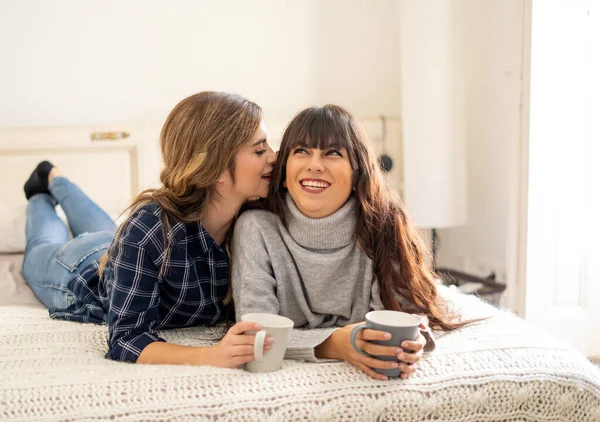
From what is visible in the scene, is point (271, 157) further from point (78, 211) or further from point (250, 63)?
point (250, 63)

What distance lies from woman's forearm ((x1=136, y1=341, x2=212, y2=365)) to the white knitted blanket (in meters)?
0.04

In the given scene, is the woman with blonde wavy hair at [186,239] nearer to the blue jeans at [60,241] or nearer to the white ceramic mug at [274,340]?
the white ceramic mug at [274,340]

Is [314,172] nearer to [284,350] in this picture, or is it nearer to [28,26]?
[284,350]

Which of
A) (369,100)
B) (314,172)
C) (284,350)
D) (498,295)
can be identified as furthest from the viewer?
(369,100)

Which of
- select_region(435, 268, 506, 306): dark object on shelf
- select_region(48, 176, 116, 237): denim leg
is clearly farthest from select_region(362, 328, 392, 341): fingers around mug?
select_region(435, 268, 506, 306): dark object on shelf

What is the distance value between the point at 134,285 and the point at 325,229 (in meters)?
0.41

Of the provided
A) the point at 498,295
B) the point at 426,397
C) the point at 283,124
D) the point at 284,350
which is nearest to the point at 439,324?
the point at 426,397

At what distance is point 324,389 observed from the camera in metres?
1.08

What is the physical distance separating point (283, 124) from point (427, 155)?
0.62 meters

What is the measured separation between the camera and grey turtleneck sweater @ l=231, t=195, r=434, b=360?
4.51 ft

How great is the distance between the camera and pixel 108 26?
2768mm

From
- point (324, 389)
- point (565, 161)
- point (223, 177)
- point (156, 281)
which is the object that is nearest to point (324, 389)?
point (324, 389)

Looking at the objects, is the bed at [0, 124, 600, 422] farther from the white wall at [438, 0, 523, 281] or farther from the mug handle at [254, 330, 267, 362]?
the white wall at [438, 0, 523, 281]

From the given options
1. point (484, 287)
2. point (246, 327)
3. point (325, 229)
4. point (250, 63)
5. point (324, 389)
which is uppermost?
point (250, 63)
